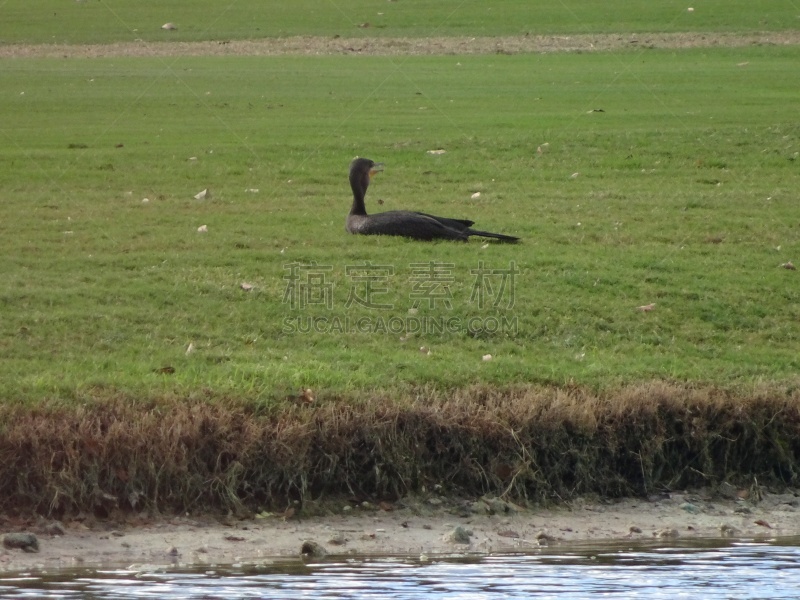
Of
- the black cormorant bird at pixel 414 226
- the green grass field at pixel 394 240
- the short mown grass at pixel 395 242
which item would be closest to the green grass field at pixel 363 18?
the green grass field at pixel 394 240

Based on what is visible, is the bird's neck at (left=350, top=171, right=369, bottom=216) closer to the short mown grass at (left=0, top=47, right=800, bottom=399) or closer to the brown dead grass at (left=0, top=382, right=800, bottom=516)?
the short mown grass at (left=0, top=47, right=800, bottom=399)

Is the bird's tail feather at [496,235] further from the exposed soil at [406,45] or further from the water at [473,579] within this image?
the exposed soil at [406,45]

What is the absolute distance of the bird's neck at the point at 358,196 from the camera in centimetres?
1323

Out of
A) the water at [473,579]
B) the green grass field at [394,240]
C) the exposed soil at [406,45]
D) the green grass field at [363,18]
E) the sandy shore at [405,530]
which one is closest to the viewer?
the water at [473,579]

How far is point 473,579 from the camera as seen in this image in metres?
6.95

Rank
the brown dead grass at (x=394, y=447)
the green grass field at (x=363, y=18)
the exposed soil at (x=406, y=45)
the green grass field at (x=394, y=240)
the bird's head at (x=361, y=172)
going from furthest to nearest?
1. the green grass field at (x=363, y=18)
2. the exposed soil at (x=406, y=45)
3. the bird's head at (x=361, y=172)
4. the green grass field at (x=394, y=240)
5. the brown dead grass at (x=394, y=447)

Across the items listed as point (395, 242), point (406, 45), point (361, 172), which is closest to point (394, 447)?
point (395, 242)

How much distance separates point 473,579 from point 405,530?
102cm

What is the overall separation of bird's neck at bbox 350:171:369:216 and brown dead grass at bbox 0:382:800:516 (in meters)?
4.88

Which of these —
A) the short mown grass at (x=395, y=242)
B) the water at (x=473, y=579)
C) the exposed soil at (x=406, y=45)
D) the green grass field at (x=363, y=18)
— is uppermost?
the green grass field at (x=363, y=18)

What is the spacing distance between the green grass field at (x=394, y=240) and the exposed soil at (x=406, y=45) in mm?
9479

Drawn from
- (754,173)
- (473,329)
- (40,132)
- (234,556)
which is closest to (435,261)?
(473,329)

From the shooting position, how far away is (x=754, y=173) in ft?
55.5

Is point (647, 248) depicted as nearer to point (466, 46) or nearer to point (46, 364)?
point (46, 364)
